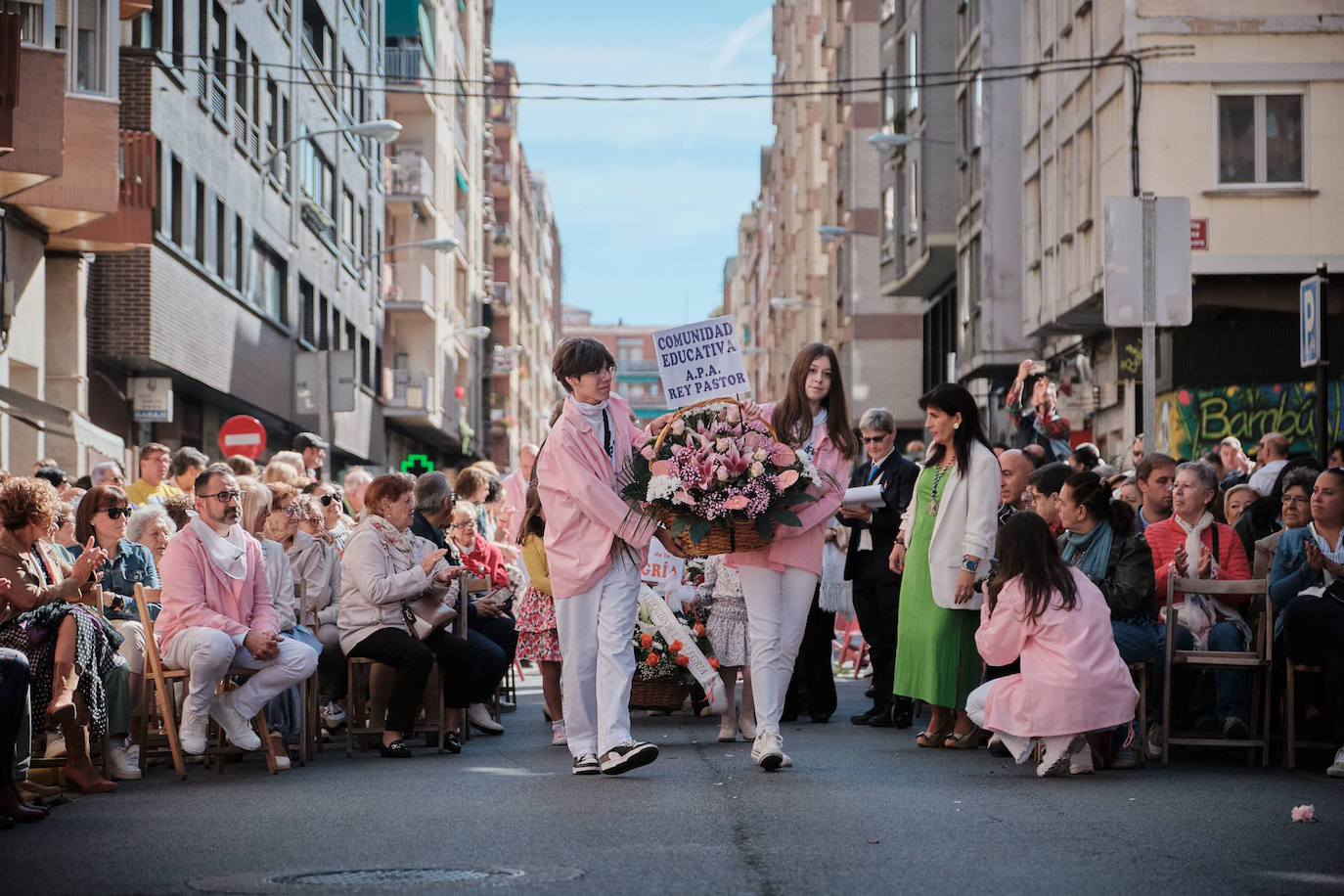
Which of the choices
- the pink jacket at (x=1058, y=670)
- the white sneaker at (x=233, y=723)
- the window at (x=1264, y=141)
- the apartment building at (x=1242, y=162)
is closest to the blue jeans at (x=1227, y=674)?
the pink jacket at (x=1058, y=670)

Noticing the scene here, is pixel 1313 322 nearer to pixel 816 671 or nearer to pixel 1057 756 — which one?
pixel 816 671

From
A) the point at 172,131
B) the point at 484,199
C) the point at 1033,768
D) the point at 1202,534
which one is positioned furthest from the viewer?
the point at 484,199

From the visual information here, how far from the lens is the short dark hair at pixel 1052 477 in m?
12.2

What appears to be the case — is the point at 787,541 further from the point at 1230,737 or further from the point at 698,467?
the point at 1230,737

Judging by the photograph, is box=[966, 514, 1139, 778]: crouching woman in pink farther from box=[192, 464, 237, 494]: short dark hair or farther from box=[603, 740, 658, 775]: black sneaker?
box=[192, 464, 237, 494]: short dark hair

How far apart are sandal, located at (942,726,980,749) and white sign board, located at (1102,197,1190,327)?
350cm

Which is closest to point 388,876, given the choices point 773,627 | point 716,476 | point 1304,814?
point 716,476

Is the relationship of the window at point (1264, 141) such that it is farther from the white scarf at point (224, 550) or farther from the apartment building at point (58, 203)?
the white scarf at point (224, 550)

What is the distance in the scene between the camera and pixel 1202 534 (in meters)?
12.1

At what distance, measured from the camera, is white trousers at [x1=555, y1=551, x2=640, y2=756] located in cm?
1024

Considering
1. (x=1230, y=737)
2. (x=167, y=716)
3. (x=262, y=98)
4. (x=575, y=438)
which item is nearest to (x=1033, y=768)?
(x=1230, y=737)

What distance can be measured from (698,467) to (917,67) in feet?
121

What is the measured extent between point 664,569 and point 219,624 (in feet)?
13.8

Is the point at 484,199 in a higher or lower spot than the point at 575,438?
→ higher
